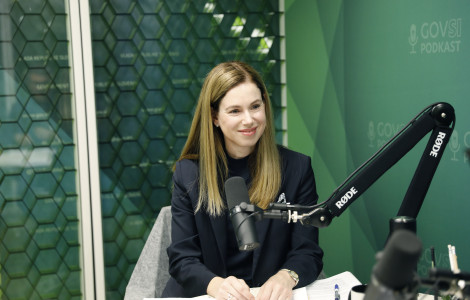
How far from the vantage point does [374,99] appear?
2.29m

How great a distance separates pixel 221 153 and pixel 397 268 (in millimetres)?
1394

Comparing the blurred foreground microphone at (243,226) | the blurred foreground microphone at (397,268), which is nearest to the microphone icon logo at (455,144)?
the blurred foreground microphone at (243,226)

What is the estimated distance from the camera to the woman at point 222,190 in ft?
6.10

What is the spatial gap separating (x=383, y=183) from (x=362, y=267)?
0.43 m

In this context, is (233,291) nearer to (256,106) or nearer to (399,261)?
(256,106)

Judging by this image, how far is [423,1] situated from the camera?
192 cm

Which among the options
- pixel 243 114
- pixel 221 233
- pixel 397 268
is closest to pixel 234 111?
pixel 243 114

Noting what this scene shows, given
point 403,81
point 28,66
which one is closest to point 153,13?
point 28,66

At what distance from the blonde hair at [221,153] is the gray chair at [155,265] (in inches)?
11.2

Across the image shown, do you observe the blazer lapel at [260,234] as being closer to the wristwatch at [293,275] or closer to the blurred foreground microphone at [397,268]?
the wristwatch at [293,275]

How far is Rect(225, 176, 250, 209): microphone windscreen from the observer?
124 centimetres

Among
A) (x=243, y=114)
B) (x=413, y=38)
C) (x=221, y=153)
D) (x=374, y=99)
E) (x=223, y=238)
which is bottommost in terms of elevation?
(x=223, y=238)

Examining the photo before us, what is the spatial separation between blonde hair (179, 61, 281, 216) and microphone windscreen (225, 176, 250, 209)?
587mm

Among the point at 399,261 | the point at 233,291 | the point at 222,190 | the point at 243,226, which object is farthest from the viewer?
the point at 222,190
